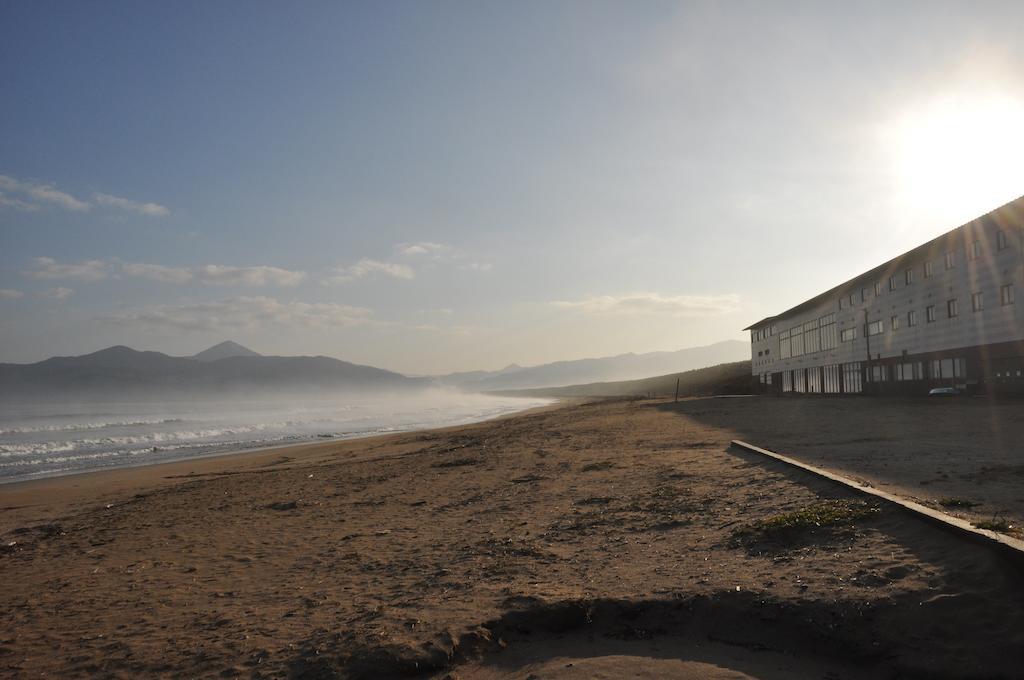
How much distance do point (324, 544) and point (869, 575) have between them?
291 inches

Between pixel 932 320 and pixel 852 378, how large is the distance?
31.5ft

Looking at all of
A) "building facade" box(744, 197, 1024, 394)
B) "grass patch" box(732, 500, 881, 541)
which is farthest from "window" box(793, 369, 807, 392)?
"grass patch" box(732, 500, 881, 541)

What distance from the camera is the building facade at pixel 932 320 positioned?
103 ft

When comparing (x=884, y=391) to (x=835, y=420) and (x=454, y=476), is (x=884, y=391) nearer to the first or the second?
(x=835, y=420)

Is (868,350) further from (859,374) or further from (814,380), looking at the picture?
(814,380)

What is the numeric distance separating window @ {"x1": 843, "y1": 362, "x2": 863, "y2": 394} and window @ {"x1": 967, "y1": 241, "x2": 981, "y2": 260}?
12.7 metres

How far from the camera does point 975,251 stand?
33.9 meters

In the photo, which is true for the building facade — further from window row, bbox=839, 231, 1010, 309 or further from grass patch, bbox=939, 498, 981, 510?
grass patch, bbox=939, 498, 981, 510

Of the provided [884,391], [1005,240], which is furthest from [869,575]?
[884,391]

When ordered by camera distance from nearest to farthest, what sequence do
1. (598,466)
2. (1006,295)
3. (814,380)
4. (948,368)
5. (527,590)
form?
(527,590) → (598,466) → (1006,295) → (948,368) → (814,380)

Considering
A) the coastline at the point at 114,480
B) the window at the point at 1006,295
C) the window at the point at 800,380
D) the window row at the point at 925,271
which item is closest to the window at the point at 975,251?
the window row at the point at 925,271

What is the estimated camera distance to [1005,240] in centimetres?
3169

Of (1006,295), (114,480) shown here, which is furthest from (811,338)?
(114,480)

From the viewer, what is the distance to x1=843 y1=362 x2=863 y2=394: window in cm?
4516
